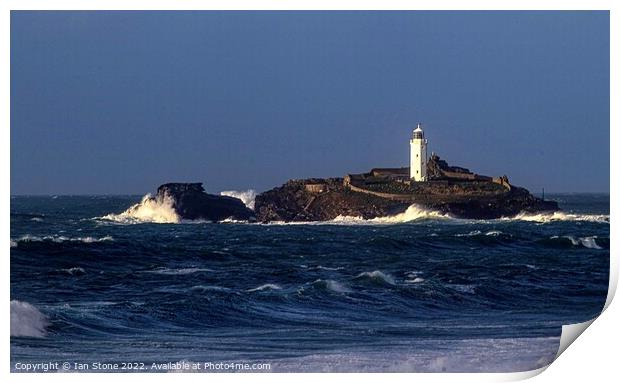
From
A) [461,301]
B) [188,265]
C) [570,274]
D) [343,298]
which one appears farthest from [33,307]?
[570,274]

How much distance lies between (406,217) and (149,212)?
8.79ft

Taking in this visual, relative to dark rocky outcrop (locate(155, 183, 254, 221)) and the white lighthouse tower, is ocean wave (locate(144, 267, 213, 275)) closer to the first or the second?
dark rocky outcrop (locate(155, 183, 254, 221))

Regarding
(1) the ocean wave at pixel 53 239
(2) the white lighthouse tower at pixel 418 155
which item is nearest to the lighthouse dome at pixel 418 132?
(2) the white lighthouse tower at pixel 418 155

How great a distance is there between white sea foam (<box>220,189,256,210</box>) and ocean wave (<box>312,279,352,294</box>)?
3.36 feet

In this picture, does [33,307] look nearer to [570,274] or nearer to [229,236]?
[229,236]

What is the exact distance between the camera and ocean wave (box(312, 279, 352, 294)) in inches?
523

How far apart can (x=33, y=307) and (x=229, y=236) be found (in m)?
2.51

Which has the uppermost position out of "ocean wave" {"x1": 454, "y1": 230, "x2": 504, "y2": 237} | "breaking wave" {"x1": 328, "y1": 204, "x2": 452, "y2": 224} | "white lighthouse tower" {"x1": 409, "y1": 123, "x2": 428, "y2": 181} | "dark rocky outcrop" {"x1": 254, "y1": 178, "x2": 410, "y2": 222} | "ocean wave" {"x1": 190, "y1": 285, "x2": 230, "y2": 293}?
"white lighthouse tower" {"x1": 409, "y1": 123, "x2": 428, "y2": 181}

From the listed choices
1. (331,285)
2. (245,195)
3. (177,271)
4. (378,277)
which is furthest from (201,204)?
(378,277)

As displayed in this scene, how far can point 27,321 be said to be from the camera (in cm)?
1234

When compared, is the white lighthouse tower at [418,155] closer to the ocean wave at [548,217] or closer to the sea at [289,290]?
the sea at [289,290]

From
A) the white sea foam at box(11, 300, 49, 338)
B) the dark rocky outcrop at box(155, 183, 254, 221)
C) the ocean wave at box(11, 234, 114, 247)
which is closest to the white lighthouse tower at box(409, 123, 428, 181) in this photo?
the dark rocky outcrop at box(155, 183, 254, 221)

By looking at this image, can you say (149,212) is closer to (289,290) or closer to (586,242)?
(289,290)
